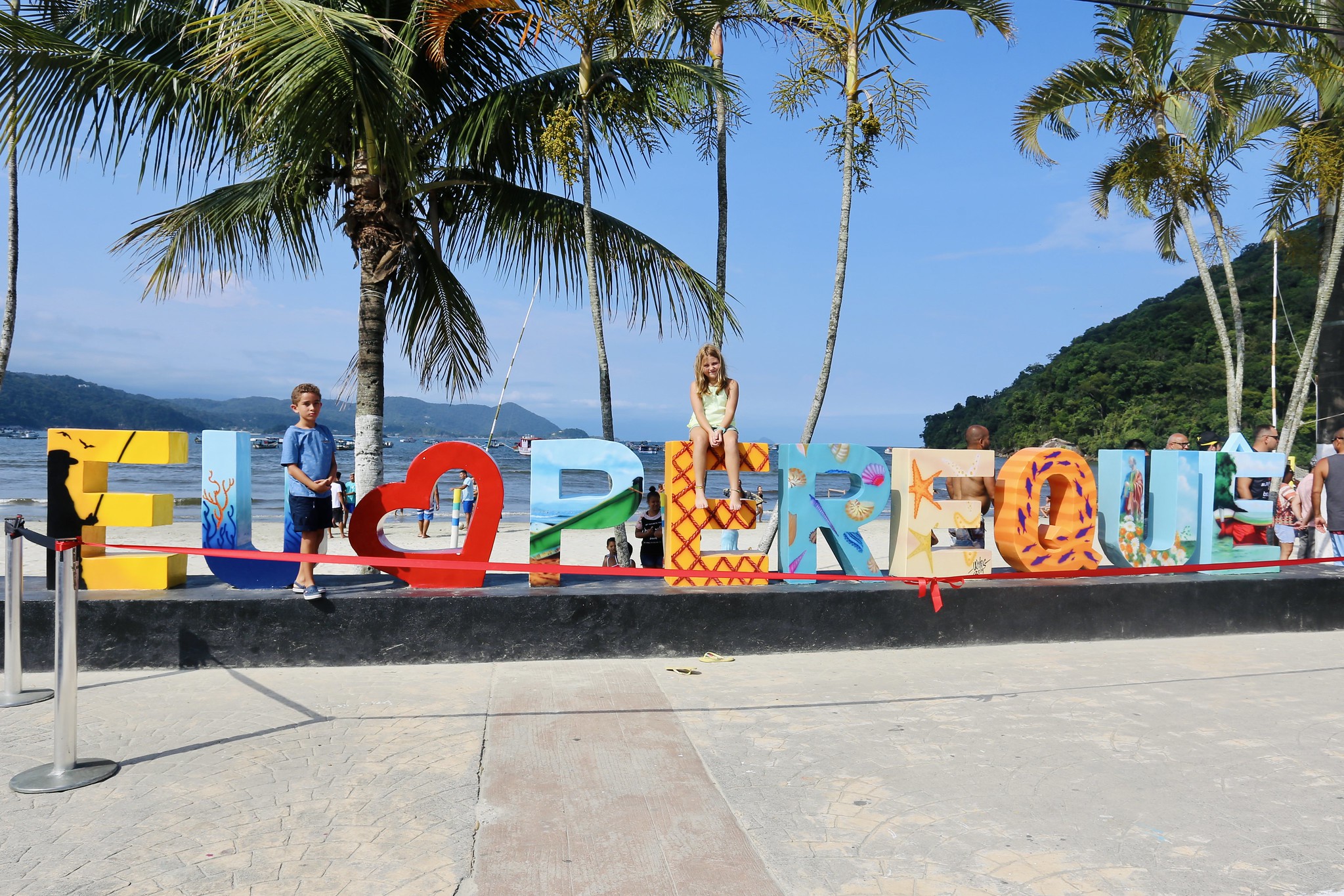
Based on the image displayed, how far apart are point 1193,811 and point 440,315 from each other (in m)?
8.08

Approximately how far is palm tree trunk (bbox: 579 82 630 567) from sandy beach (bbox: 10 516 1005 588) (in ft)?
9.91

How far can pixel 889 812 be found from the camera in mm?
3512

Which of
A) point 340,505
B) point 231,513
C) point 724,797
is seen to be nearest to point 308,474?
point 231,513

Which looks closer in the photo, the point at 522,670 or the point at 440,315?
the point at 522,670

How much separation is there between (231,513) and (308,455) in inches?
28.7

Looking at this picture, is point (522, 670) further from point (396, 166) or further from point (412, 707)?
point (396, 166)

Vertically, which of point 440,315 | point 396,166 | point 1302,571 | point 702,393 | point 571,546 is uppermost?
point 396,166

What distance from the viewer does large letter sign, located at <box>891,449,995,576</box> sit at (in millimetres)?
6582

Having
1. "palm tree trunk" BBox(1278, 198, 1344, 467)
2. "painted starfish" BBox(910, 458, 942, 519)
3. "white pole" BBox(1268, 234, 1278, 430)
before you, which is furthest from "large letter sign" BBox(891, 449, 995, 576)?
"white pole" BBox(1268, 234, 1278, 430)

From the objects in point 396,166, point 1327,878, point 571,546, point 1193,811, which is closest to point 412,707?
point 1193,811

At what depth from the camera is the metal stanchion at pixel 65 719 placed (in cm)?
366

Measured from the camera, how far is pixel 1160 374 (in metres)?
52.8

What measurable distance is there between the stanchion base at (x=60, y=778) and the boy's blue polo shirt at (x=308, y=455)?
84.5 inches

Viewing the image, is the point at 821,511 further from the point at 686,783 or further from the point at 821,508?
the point at 686,783
